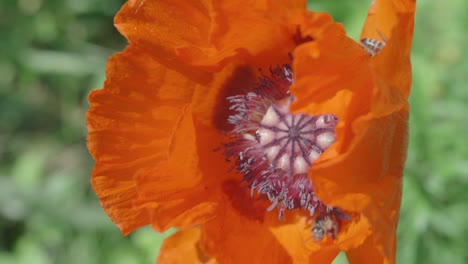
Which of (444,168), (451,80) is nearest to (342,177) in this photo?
(444,168)

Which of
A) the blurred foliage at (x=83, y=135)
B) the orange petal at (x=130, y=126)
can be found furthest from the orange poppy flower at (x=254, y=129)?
the blurred foliage at (x=83, y=135)

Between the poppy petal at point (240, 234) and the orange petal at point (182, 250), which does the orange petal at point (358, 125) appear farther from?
the orange petal at point (182, 250)

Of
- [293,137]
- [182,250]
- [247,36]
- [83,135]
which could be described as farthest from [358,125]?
[83,135]

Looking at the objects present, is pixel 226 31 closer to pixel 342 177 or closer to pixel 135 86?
pixel 135 86

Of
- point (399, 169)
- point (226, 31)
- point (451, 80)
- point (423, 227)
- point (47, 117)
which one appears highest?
point (226, 31)

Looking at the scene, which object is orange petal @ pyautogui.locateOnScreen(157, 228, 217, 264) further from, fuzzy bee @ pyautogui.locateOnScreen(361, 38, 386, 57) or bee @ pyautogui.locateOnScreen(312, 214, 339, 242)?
fuzzy bee @ pyautogui.locateOnScreen(361, 38, 386, 57)

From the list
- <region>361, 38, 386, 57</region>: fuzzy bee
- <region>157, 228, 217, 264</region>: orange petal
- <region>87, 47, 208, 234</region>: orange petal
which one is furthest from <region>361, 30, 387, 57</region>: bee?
<region>157, 228, 217, 264</region>: orange petal

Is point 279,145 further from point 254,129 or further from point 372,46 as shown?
point 372,46
